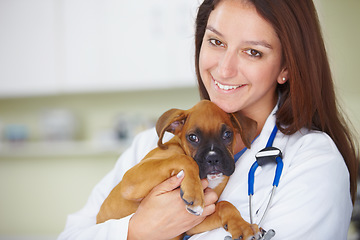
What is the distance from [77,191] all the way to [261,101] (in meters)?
3.05

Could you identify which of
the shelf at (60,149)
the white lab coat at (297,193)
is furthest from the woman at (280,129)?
the shelf at (60,149)

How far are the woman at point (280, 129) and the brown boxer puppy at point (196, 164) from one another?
0.04 meters

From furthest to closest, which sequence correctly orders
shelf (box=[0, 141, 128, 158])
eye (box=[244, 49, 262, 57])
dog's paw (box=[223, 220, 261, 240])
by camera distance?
shelf (box=[0, 141, 128, 158]), eye (box=[244, 49, 262, 57]), dog's paw (box=[223, 220, 261, 240])

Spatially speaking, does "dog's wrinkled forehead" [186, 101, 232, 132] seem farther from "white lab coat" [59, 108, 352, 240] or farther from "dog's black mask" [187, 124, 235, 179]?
"white lab coat" [59, 108, 352, 240]

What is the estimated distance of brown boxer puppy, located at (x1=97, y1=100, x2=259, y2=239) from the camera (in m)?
1.13

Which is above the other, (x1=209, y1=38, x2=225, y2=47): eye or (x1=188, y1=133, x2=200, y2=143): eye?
(x1=209, y1=38, x2=225, y2=47): eye

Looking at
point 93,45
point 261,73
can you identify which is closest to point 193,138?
point 261,73

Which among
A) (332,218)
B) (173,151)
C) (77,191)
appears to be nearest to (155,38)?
(77,191)

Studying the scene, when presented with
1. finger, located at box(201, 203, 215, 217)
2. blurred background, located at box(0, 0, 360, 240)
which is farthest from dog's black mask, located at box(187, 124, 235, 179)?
blurred background, located at box(0, 0, 360, 240)

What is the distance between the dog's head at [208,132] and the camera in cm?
117

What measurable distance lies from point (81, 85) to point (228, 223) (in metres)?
2.85

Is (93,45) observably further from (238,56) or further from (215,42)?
(238,56)

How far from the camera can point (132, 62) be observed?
354 centimetres

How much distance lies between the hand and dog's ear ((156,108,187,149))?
0.54 feet
